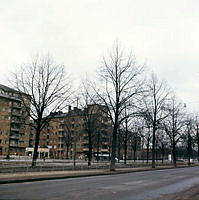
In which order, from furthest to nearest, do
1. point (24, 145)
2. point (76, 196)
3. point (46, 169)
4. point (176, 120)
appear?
point (24, 145)
point (176, 120)
point (46, 169)
point (76, 196)

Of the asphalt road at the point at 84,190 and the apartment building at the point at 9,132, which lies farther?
the apartment building at the point at 9,132

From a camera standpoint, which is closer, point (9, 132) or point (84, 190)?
point (84, 190)

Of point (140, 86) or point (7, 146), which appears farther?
point (7, 146)

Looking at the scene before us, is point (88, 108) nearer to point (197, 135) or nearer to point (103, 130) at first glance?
point (103, 130)

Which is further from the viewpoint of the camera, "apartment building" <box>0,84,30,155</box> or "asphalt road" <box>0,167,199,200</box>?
"apartment building" <box>0,84,30,155</box>

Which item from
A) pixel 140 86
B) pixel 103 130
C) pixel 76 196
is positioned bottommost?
pixel 76 196

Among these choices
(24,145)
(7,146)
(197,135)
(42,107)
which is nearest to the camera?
(42,107)

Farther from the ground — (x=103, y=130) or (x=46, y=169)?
(x=103, y=130)

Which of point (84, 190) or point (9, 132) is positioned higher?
point (9, 132)

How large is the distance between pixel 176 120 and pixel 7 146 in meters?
57.0

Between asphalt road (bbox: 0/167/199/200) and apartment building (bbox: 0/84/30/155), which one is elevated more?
apartment building (bbox: 0/84/30/155)

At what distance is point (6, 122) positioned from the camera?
88.5m

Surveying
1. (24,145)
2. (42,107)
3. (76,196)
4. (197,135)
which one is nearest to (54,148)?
(24,145)

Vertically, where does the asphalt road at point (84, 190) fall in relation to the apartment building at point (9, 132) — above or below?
below
